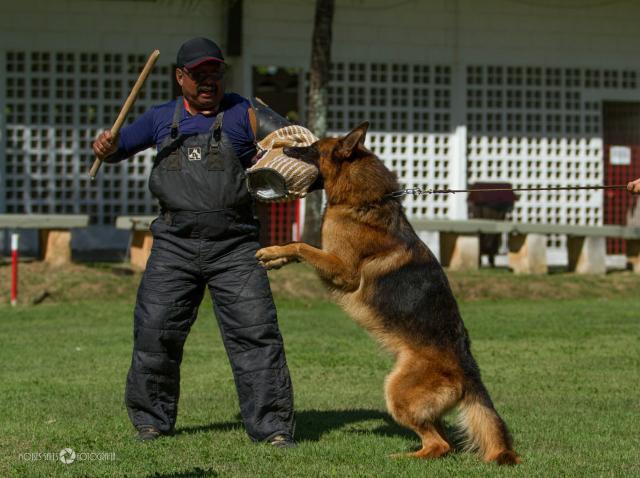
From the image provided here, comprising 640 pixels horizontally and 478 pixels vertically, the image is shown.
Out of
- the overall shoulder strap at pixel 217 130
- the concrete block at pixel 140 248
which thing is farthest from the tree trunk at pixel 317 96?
the overall shoulder strap at pixel 217 130

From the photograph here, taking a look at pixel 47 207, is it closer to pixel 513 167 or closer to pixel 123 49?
pixel 123 49

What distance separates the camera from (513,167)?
2023 centimetres

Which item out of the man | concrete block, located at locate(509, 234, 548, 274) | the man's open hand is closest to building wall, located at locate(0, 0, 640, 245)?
concrete block, located at locate(509, 234, 548, 274)

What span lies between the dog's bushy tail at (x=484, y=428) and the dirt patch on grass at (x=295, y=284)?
835 cm

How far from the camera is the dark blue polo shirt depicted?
673cm

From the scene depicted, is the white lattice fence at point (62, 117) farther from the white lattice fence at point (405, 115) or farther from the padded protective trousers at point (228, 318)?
the padded protective trousers at point (228, 318)

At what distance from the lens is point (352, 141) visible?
6.58 metres

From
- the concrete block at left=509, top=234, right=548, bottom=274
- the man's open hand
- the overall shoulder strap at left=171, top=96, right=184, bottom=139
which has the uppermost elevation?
the overall shoulder strap at left=171, top=96, right=184, bottom=139

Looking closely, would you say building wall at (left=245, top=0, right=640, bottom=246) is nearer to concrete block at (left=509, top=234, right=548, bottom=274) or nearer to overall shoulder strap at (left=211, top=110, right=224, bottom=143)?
concrete block at (left=509, top=234, right=548, bottom=274)

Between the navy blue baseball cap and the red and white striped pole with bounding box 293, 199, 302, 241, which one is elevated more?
the navy blue baseball cap

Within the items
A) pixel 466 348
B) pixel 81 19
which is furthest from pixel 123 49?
pixel 466 348

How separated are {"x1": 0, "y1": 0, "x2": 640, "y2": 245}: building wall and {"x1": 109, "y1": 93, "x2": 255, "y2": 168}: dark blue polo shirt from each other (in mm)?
11487

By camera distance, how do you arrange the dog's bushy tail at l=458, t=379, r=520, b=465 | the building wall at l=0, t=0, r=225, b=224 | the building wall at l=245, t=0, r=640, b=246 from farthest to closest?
the building wall at l=245, t=0, r=640, b=246 < the building wall at l=0, t=0, r=225, b=224 < the dog's bushy tail at l=458, t=379, r=520, b=465

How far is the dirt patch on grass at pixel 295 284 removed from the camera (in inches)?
587
